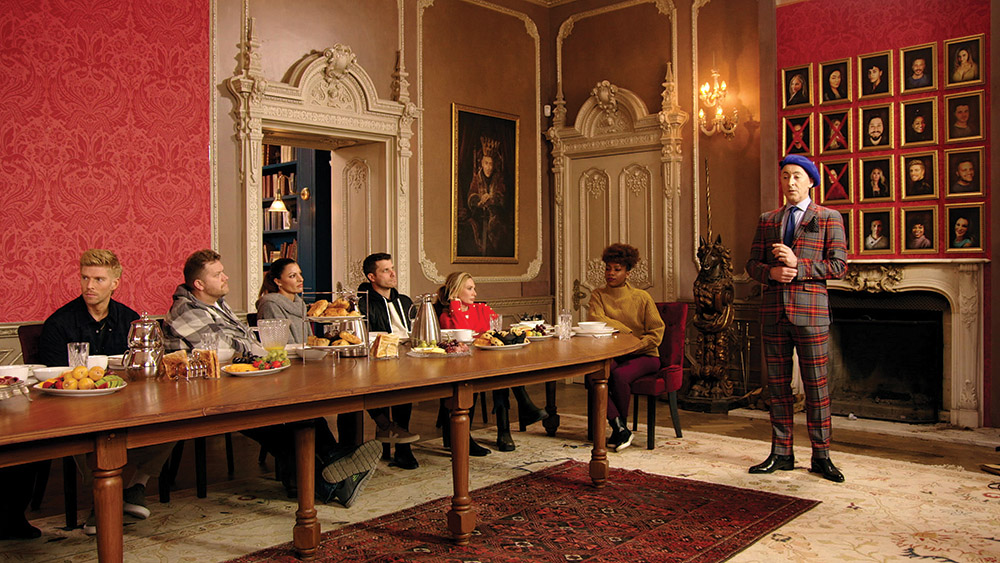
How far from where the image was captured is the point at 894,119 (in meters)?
6.23

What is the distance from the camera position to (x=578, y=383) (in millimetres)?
8438

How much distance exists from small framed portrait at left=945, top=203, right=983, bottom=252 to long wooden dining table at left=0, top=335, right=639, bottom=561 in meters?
3.27

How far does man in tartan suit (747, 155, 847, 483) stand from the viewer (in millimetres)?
4344

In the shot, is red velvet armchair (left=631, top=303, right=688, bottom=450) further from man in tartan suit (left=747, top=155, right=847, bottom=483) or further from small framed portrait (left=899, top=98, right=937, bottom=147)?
small framed portrait (left=899, top=98, right=937, bottom=147)

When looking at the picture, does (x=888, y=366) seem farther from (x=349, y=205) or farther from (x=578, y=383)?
(x=349, y=205)

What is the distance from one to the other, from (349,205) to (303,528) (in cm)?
450

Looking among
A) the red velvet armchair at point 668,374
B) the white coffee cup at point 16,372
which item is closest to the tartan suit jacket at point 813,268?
the red velvet armchair at point 668,374

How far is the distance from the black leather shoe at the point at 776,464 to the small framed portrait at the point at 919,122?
294 centimetres

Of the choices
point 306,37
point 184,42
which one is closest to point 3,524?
point 184,42

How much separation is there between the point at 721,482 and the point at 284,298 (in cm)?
256

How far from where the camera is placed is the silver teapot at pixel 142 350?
3.07 m

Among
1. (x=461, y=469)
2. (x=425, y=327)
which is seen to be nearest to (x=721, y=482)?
(x=461, y=469)

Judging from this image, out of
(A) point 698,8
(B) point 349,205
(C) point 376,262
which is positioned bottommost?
(C) point 376,262

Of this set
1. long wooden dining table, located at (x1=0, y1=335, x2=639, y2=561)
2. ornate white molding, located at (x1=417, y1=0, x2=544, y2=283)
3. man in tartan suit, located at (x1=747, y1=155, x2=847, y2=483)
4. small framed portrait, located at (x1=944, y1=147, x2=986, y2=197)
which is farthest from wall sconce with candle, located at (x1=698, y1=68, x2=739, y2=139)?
long wooden dining table, located at (x1=0, y1=335, x2=639, y2=561)
